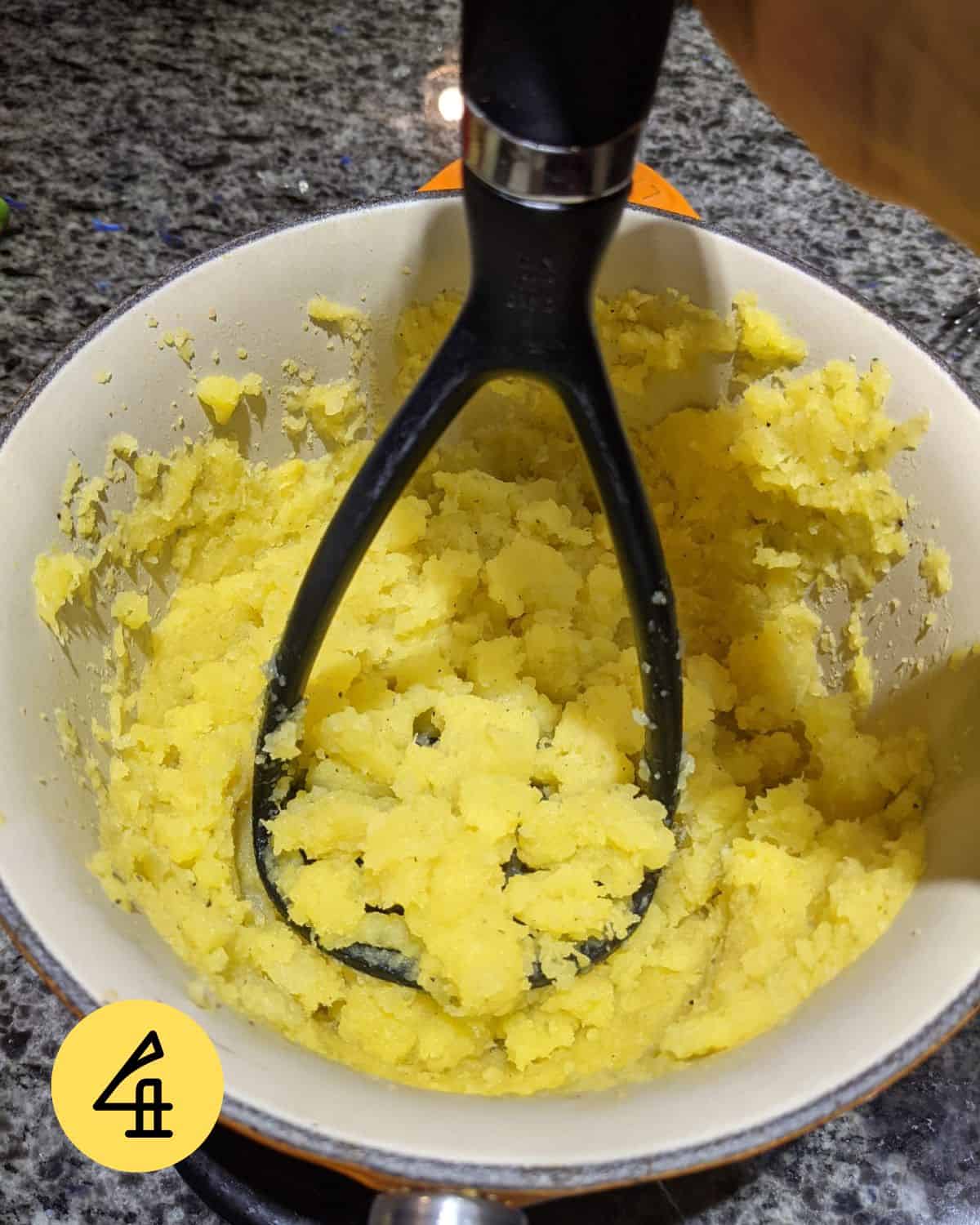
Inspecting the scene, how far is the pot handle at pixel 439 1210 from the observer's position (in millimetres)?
456

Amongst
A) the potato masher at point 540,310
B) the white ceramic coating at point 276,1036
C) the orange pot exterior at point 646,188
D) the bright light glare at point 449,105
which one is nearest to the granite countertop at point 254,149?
the bright light glare at point 449,105

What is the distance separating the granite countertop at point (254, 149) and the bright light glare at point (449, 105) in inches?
0.7

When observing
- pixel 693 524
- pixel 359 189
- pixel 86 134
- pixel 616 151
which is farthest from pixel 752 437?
pixel 86 134

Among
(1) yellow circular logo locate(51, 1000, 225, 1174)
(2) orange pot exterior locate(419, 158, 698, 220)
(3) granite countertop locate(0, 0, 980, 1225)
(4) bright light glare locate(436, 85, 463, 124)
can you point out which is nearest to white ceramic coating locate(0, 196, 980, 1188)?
(1) yellow circular logo locate(51, 1000, 225, 1174)

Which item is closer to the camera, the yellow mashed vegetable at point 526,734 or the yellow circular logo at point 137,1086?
the yellow circular logo at point 137,1086

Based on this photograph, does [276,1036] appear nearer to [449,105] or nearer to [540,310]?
[540,310]

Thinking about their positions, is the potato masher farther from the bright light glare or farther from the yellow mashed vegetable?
the bright light glare

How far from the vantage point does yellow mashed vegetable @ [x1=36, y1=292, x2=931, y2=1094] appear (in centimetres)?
65

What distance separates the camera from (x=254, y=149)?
1112mm

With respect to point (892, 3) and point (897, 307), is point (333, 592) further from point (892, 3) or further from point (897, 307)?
point (897, 307)

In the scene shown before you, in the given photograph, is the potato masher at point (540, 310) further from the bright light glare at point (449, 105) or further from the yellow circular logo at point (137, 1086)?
the bright light glare at point (449, 105)

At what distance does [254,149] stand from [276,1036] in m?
0.91

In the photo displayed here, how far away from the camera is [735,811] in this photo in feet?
2.54

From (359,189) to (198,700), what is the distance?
23.8 inches
